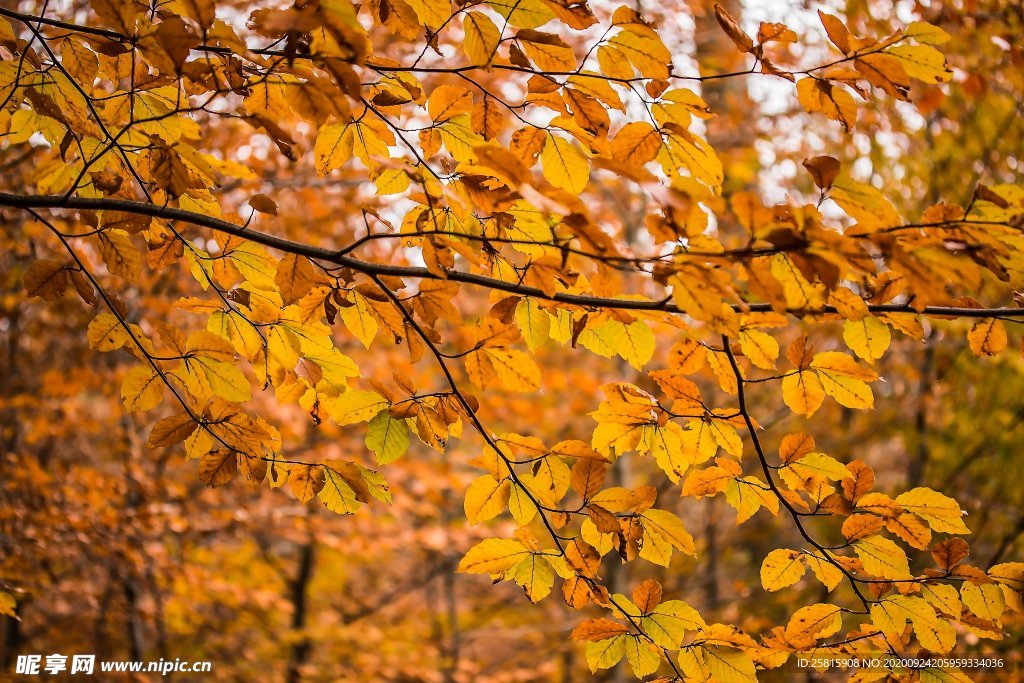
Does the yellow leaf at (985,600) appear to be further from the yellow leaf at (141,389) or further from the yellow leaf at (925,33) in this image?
the yellow leaf at (141,389)

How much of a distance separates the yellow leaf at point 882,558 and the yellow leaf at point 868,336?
1.00 feet

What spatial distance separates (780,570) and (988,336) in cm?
51

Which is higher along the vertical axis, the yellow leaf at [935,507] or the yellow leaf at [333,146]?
the yellow leaf at [333,146]

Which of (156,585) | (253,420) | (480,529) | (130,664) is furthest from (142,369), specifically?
(480,529)

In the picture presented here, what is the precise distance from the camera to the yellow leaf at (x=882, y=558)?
1040 millimetres

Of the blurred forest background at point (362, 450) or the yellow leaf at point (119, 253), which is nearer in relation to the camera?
the yellow leaf at point (119, 253)

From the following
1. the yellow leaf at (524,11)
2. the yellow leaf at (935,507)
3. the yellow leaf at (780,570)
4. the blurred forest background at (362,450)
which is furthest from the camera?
the blurred forest background at (362,450)

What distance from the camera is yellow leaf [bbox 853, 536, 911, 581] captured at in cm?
104

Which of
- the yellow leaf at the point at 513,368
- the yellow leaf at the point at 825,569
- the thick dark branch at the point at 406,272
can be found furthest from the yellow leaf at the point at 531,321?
the yellow leaf at the point at 825,569

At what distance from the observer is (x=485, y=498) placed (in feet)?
3.45

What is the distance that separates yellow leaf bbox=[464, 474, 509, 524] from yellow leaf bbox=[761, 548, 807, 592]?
0.48 m

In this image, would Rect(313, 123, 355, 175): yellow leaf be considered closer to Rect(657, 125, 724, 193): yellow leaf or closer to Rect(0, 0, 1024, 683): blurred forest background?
Rect(657, 125, 724, 193): yellow leaf

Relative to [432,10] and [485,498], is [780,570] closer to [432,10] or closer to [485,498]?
[485,498]

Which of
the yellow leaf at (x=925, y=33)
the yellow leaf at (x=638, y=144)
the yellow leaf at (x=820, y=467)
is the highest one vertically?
the yellow leaf at (x=925, y=33)
